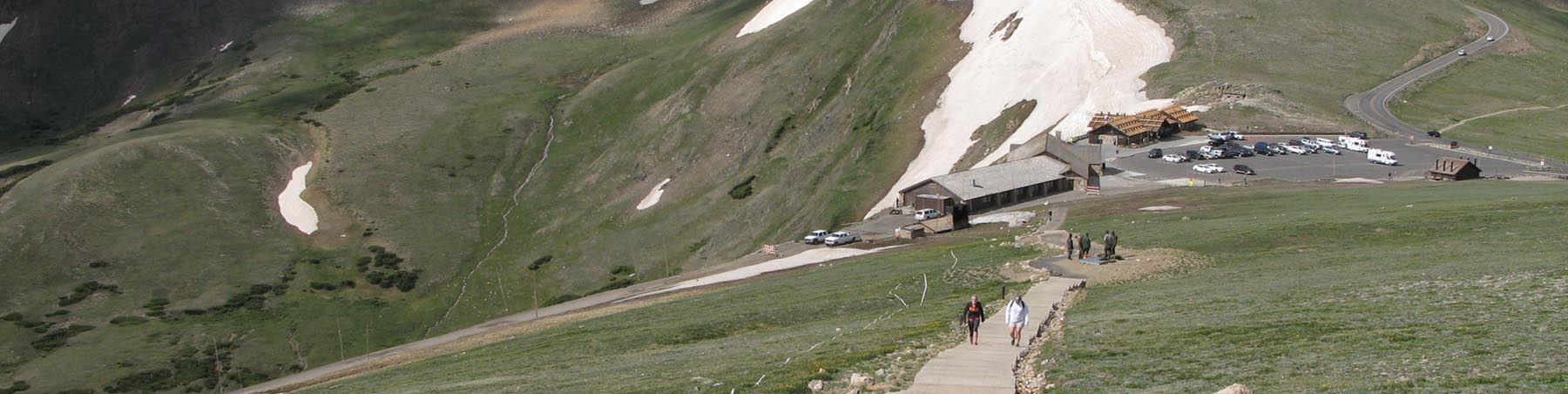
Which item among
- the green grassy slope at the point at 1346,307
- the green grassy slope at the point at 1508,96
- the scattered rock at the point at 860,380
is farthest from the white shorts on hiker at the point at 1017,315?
the green grassy slope at the point at 1508,96

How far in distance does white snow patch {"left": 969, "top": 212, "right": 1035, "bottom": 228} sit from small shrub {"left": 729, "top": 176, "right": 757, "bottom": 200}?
3824cm

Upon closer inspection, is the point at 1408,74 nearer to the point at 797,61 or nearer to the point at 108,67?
the point at 797,61

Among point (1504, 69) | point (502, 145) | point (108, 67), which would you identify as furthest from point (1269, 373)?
point (108, 67)

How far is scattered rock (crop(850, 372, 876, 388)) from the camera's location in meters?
26.2

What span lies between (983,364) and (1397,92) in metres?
86.9

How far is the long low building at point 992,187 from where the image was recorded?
76.4 metres

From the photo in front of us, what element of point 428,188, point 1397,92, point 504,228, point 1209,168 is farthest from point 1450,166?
point 428,188

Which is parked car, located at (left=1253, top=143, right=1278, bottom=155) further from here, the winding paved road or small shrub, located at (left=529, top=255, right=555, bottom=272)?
small shrub, located at (left=529, top=255, right=555, bottom=272)

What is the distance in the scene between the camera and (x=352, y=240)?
118 m

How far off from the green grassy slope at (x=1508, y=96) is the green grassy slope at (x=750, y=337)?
50.0 m

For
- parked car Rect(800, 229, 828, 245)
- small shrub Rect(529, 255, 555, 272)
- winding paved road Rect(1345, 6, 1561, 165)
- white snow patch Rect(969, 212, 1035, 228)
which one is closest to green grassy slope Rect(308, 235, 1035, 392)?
white snow patch Rect(969, 212, 1035, 228)

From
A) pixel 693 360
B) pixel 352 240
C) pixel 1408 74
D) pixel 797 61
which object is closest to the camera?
pixel 693 360

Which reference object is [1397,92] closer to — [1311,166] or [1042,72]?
[1042,72]

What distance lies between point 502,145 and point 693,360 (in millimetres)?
117980
